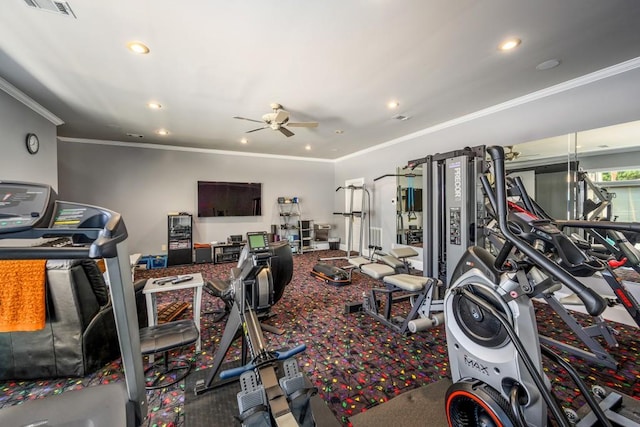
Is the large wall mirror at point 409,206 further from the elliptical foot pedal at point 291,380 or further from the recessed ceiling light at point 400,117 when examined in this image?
the elliptical foot pedal at point 291,380

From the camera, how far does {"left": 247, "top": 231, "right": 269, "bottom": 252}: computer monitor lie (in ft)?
6.33

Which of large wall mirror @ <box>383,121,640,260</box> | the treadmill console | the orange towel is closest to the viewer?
the treadmill console

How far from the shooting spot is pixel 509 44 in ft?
7.96

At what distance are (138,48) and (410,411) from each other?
3.67 metres

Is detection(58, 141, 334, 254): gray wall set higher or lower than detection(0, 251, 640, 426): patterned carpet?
higher

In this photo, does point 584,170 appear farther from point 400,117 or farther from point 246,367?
point 246,367

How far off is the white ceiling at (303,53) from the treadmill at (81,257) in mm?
1785

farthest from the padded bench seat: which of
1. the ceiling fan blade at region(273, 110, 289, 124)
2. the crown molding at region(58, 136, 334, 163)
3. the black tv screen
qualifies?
the crown molding at region(58, 136, 334, 163)

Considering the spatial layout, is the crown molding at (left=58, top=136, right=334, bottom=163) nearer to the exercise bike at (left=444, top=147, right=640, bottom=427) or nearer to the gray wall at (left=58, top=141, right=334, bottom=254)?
the gray wall at (left=58, top=141, right=334, bottom=254)

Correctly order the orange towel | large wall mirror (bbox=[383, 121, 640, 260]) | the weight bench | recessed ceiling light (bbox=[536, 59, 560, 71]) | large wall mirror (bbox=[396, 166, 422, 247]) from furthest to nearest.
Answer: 1. large wall mirror (bbox=[396, 166, 422, 247])
2. large wall mirror (bbox=[383, 121, 640, 260])
3. recessed ceiling light (bbox=[536, 59, 560, 71])
4. the weight bench
5. the orange towel

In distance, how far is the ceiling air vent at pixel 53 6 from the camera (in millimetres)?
1890

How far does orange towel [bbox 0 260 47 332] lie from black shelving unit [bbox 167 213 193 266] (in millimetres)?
4216

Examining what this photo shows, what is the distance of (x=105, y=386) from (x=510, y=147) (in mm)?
4748

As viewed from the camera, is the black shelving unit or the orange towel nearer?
the orange towel
